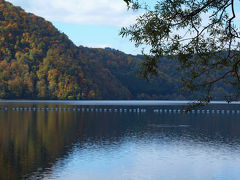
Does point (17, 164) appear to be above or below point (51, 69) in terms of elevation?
below

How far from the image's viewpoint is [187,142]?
157 feet

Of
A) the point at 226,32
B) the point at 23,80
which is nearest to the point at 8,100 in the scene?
the point at 23,80

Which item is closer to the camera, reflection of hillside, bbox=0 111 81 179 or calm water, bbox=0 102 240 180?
calm water, bbox=0 102 240 180

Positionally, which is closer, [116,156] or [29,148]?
[116,156]

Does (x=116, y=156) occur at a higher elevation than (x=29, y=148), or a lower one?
lower

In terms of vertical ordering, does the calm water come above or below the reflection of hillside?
below

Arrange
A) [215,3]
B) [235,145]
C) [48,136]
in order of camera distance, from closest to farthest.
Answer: [215,3] → [235,145] → [48,136]

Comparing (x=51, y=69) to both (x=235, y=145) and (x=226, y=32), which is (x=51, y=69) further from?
(x=226, y=32)

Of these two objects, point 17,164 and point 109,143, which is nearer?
point 17,164

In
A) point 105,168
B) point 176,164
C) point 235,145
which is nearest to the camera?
point 105,168

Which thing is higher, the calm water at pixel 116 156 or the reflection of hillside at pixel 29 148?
the reflection of hillside at pixel 29 148

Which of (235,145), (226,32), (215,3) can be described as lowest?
(235,145)

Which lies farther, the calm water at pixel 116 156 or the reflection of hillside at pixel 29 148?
the reflection of hillside at pixel 29 148

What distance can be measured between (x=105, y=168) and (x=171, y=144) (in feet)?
54.5
